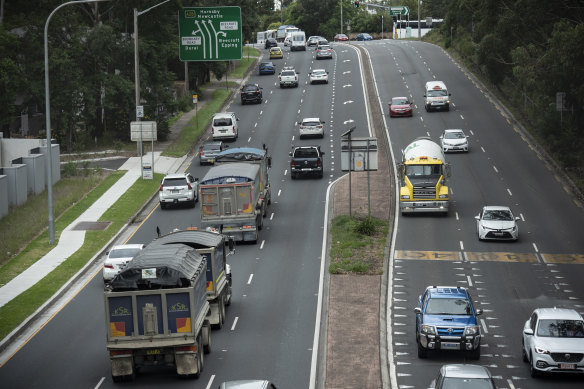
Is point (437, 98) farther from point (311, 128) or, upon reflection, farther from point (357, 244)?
point (357, 244)

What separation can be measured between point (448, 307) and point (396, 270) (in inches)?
390

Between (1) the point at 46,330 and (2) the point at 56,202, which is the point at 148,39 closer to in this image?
(2) the point at 56,202

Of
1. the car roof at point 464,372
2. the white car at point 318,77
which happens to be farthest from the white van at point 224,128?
the car roof at point 464,372

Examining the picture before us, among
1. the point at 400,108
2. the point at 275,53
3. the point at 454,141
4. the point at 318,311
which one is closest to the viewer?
the point at 318,311

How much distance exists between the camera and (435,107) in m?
73.9

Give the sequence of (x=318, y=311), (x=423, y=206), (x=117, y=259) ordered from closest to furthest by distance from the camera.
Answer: (x=318, y=311) < (x=117, y=259) < (x=423, y=206)

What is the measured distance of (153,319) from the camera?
2314cm

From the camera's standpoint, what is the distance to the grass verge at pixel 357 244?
3562 centimetres

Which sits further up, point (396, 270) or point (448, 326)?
point (448, 326)

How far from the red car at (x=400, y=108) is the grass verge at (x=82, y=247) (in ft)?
76.9

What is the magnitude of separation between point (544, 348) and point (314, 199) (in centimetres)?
2656

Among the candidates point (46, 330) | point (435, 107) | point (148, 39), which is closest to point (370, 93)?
point (435, 107)

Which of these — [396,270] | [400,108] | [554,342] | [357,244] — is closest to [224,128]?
[400,108]

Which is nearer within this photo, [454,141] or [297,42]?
[454,141]
